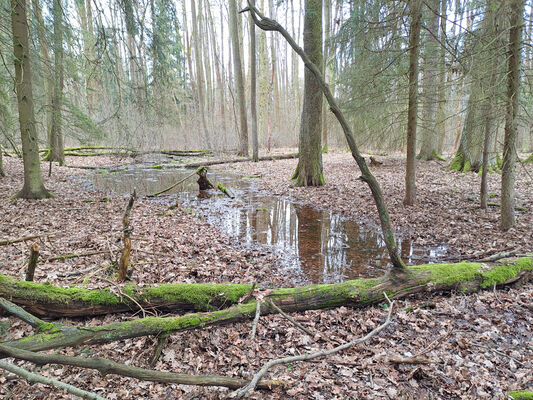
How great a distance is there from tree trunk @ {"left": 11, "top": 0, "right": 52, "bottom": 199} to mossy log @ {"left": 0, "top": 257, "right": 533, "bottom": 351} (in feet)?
21.2

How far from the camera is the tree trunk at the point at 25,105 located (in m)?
7.41

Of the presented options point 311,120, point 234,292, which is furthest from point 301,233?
point 311,120

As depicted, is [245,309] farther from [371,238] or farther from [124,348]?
[371,238]

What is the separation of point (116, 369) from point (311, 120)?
10587mm

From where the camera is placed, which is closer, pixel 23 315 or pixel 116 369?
pixel 116 369

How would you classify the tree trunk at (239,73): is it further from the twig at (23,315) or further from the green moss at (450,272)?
the twig at (23,315)

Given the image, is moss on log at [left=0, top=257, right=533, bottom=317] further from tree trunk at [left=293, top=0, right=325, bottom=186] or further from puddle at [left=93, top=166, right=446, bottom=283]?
tree trunk at [left=293, top=0, right=325, bottom=186]

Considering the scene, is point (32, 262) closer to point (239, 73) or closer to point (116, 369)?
point (116, 369)

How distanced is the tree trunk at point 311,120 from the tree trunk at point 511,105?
248 inches

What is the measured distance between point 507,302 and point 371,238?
3052mm

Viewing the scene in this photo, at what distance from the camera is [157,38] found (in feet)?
20.8

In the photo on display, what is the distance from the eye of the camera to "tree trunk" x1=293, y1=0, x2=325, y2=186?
10953 mm

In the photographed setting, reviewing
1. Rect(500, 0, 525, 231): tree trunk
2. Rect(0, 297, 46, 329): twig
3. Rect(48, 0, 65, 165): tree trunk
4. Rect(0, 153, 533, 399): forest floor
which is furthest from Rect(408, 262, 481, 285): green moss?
Rect(48, 0, 65, 165): tree trunk

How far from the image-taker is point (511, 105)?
5297 millimetres
